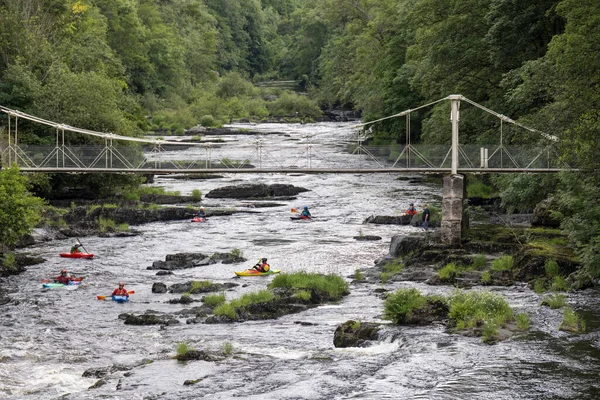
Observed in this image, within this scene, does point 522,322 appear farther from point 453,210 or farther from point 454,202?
point 454,202

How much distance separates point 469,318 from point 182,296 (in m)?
9.58

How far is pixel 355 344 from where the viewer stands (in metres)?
24.4

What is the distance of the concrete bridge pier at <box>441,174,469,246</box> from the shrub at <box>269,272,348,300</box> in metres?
Answer: 6.79

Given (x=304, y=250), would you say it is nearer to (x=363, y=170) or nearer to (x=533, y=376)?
(x=363, y=170)

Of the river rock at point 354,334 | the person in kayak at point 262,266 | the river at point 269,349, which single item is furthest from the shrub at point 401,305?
the person in kayak at point 262,266

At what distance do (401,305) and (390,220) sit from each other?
1956 cm

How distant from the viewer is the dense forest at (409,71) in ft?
94.3

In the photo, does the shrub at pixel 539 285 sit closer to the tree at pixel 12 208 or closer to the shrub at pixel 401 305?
the shrub at pixel 401 305

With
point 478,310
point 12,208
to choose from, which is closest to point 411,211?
point 12,208

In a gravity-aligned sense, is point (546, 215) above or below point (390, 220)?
above

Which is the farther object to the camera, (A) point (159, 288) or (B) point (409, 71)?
(B) point (409, 71)

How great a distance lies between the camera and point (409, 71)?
63.2 metres

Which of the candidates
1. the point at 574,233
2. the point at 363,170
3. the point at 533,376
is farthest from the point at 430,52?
the point at 533,376

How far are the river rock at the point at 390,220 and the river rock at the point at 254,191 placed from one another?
1110cm
